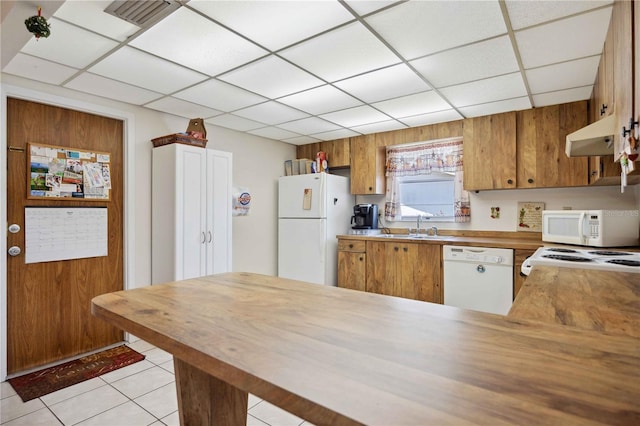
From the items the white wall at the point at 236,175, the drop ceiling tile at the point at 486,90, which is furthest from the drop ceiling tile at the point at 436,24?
the white wall at the point at 236,175

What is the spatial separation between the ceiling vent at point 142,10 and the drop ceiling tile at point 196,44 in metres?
0.05

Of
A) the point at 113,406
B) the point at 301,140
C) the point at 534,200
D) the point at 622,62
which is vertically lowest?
the point at 113,406

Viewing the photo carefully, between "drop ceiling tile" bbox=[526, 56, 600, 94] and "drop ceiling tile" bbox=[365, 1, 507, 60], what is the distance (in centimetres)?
81

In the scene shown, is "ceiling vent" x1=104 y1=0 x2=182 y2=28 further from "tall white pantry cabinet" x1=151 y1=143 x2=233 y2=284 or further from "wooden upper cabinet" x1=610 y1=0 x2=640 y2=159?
"wooden upper cabinet" x1=610 y1=0 x2=640 y2=159

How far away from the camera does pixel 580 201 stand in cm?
341

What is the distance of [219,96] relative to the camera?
3.08m

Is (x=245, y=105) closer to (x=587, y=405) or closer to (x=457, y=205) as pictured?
(x=457, y=205)

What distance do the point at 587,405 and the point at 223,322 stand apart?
0.66 m

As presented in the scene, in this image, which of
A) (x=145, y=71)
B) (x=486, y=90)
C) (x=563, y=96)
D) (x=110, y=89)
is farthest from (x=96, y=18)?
(x=563, y=96)

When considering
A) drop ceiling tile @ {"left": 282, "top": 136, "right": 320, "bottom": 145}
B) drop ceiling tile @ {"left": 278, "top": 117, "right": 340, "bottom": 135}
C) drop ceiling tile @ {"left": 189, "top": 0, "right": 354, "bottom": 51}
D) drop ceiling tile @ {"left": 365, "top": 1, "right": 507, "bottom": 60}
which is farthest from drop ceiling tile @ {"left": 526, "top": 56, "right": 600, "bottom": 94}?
drop ceiling tile @ {"left": 282, "top": 136, "right": 320, "bottom": 145}

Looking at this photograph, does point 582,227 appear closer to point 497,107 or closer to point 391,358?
point 497,107

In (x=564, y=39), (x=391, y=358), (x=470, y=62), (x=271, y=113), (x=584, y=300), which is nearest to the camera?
(x=391, y=358)

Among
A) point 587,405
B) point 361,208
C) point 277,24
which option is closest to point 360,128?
point 361,208

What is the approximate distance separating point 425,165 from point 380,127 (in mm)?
778
